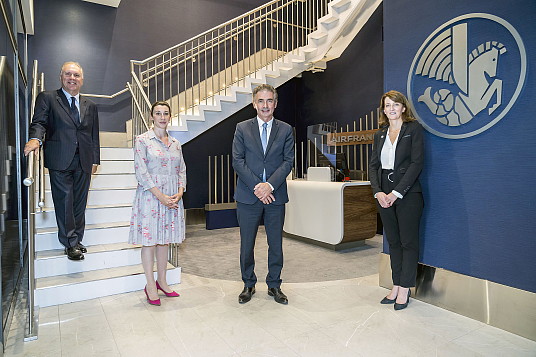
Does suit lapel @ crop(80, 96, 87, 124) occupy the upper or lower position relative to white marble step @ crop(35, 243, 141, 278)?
upper

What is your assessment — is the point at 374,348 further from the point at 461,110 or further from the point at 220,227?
the point at 220,227

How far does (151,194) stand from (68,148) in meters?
0.89

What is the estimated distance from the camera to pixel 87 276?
3.04m

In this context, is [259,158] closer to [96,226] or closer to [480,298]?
[480,298]

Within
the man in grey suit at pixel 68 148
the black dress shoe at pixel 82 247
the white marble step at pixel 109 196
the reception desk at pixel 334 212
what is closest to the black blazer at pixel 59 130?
the man in grey suit at pixel 68 148

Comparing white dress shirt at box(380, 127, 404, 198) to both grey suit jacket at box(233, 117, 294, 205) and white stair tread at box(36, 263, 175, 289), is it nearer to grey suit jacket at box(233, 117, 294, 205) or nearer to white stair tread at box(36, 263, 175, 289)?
grey suit jacket at box(233, 117, 294, 205)

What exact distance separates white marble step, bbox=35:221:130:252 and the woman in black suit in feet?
8.12

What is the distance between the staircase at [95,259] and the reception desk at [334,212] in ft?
6.59

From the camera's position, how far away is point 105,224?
3.74 meters

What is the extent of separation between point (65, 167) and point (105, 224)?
95cm

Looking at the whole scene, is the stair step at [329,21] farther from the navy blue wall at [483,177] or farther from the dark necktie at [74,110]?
the dark necktie at [74,110]

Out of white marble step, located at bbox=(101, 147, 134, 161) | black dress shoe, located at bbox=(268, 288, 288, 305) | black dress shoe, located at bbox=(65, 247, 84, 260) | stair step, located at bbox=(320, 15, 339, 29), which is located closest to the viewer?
black dress shoe, located at bbox=(268, 288, 288, 305)

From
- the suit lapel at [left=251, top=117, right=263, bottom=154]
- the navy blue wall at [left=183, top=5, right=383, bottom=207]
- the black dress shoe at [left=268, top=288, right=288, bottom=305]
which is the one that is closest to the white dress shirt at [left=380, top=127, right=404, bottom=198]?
the suit lapel at [left=251, top=117, right=263, bottom=154]

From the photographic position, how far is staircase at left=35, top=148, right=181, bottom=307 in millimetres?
2875
